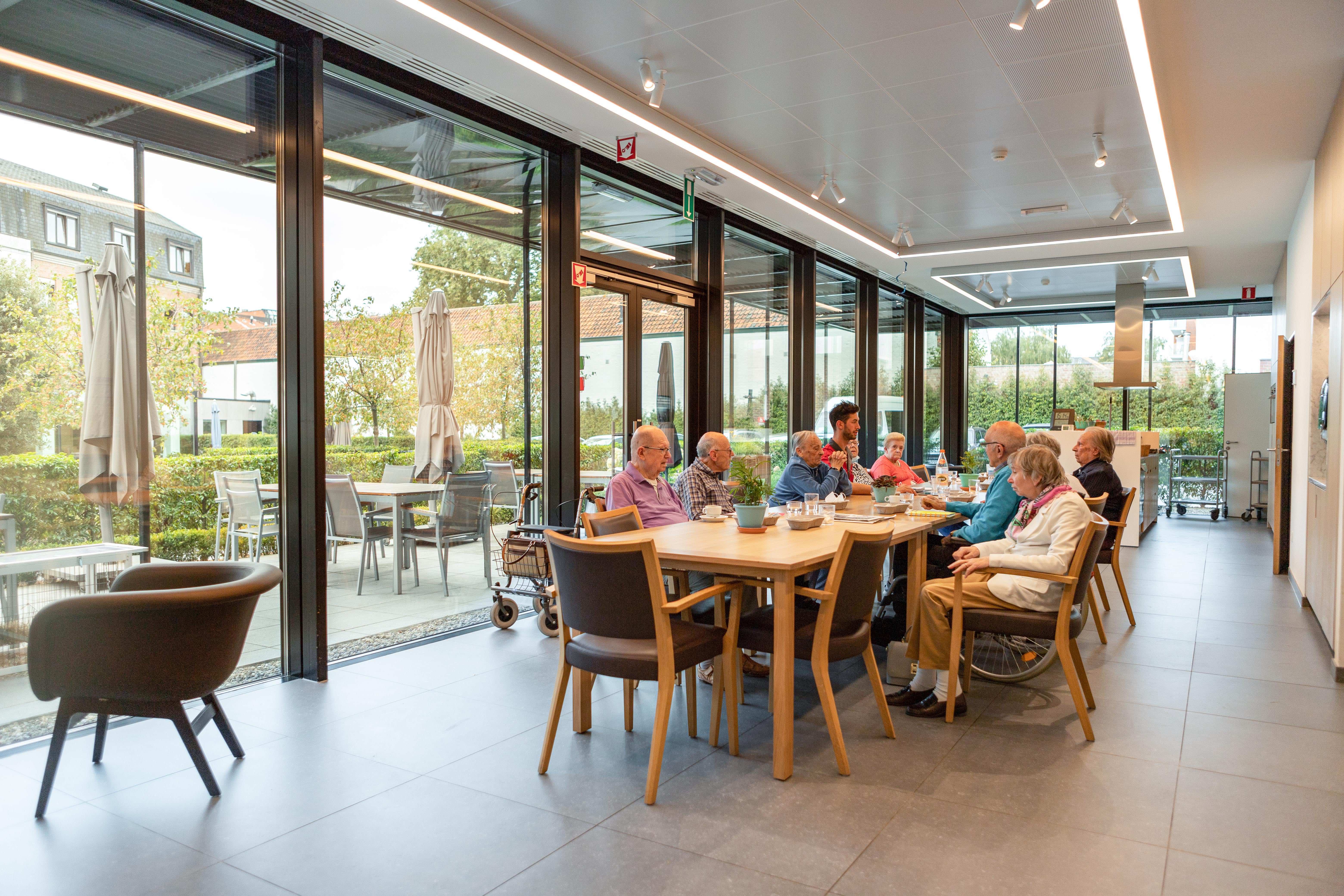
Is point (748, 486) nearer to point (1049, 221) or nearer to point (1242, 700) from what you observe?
point (1242, 700)

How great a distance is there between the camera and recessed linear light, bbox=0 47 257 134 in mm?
3418

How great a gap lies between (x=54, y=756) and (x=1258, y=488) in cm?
1422

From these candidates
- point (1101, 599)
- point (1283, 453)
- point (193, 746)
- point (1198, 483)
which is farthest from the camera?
point (1198, 483)

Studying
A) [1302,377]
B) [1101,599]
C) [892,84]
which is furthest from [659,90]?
[1302,377]

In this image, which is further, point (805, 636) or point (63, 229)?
point (63, 229)

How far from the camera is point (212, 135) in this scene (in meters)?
4.10

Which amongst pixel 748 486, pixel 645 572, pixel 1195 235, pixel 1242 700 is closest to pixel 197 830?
pixel 645 572

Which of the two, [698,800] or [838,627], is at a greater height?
[838,627]

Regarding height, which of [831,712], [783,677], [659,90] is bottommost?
[831,712]

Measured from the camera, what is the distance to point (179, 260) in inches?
157

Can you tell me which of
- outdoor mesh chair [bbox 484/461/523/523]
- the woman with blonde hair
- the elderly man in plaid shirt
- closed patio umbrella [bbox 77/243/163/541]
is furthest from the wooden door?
closed patio umbrella [bbox 77/243/163/541]

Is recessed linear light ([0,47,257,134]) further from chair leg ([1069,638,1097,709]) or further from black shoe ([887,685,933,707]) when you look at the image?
chair leg ([1069,638,1097,709])

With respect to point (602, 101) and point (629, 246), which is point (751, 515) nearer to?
point (602, 101)

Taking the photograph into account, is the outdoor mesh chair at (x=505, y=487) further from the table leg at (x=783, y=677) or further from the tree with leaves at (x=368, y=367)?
the table leg at (x=783, y=677)
